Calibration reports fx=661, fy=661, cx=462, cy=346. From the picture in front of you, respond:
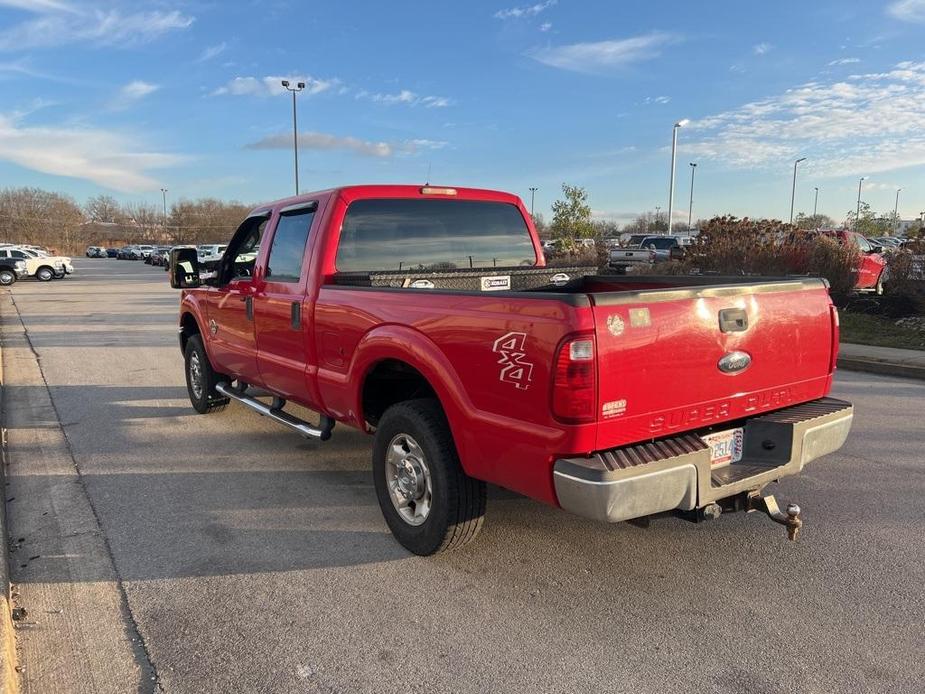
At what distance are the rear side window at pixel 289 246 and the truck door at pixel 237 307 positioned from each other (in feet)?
1.08

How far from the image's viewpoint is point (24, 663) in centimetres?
282

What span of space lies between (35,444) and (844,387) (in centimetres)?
874

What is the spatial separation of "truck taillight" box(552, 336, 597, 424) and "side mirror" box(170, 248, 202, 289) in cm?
489

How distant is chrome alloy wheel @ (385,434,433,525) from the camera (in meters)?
3.63

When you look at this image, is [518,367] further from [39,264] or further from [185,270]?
[39,264]

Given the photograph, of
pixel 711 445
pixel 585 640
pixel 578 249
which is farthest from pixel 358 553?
pixel 578 249

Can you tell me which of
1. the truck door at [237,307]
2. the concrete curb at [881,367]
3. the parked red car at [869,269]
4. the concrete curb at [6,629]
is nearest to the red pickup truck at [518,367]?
the truck door at [237,307]

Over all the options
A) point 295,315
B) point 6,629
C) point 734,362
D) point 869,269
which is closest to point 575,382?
point 734,362

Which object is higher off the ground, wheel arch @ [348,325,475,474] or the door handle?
the door handle

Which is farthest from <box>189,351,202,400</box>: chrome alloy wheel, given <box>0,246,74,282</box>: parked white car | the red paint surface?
<box>0,246,74,282</box>: parked white car

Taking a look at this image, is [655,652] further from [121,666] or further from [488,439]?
[121,666]

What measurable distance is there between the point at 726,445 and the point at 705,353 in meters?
0.56

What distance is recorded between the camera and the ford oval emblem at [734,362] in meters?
3.14

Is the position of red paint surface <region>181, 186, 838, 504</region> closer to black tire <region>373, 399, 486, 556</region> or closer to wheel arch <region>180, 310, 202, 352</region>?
black tire <region>373, 399, 486, 556</region>
